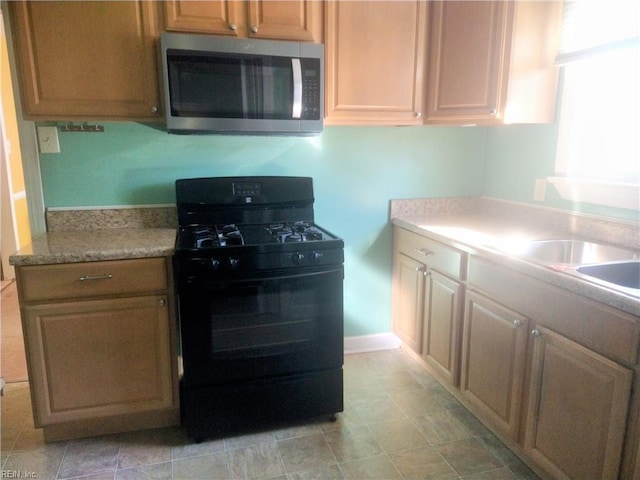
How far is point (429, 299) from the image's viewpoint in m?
2.37

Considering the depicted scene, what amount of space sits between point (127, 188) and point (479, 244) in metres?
1.70

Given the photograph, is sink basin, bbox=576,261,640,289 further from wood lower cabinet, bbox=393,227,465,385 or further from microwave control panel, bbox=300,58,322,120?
microwave control panel, bbox=300,58,322,120

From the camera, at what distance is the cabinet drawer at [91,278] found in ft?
5.90

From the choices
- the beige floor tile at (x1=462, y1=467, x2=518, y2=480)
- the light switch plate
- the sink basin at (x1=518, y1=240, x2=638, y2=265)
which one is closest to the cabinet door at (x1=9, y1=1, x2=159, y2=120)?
the light switch plate

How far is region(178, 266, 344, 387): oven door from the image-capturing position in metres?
1.91

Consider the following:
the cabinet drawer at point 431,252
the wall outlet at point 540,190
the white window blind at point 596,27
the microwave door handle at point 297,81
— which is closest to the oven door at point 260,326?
the cabinet drawer at point 431,252

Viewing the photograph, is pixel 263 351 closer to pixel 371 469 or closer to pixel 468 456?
pixel 371 469

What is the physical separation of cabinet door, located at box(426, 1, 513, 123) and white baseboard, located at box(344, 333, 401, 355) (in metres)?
1.34

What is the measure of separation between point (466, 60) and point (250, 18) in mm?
1013

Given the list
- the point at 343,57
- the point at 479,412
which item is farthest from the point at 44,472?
the point at 343,57

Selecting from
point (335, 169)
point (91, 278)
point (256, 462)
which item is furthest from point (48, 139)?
point (256, 462)

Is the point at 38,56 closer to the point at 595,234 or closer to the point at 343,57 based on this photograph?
the point at 343,57

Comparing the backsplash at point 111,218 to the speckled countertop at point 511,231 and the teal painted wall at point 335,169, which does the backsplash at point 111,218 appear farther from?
the speckled countertop at point 511,231

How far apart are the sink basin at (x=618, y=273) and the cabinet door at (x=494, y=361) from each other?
0.29 metres
